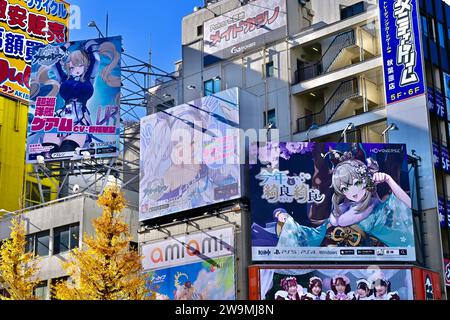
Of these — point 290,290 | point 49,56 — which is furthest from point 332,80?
point 49,56

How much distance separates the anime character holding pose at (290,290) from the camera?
40344mm

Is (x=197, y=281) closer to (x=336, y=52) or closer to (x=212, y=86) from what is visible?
(x=212, y=86)

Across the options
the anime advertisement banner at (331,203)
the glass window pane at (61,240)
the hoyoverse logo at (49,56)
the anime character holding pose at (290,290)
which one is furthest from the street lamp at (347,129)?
the hoyoverse logo at (49,56)

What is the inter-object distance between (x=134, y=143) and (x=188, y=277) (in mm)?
17627

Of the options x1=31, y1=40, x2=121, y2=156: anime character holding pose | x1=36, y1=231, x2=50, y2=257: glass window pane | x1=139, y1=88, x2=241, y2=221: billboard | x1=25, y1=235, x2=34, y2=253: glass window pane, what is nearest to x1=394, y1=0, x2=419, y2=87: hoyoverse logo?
x1=139, y1=88, x2=241, y2=221: billboard

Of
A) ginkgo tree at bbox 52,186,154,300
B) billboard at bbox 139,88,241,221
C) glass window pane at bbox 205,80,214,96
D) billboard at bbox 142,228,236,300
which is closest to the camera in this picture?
ginkgo tree at bbox 52,186,154,300

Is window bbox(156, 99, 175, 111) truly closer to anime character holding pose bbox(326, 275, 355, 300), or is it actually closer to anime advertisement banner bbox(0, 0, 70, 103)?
anime advertisement banner bbox(0, 0, 70, 103)

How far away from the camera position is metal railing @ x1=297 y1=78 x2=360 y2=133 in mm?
48938

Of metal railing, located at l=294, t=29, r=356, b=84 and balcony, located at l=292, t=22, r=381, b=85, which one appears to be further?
metal railing, located at l=294, t=29, r=356, b=84

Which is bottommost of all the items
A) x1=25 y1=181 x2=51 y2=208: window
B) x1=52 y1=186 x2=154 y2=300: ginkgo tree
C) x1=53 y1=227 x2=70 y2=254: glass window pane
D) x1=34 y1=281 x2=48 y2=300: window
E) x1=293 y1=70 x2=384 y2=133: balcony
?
x1=52 y1=186 x2=154 y2=300: ginkgo tree

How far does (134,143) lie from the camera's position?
2297 inches

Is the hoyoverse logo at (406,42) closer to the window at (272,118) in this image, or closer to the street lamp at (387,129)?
the street lamp at (387,129)
